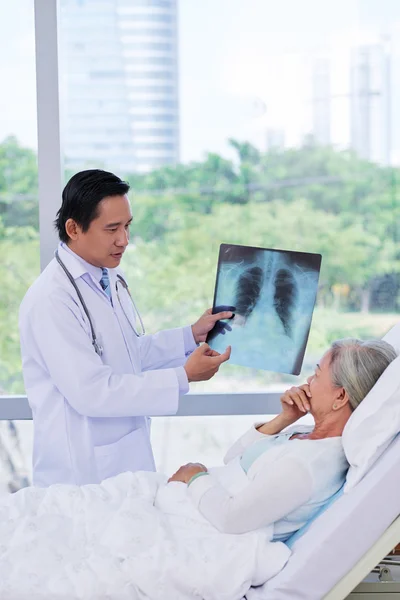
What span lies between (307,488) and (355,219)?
143cm

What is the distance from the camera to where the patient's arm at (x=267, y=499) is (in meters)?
1.68

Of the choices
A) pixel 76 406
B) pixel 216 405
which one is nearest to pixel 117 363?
pixel 76 406

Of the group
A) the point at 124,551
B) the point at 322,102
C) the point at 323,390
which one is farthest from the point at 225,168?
the point at 124,551

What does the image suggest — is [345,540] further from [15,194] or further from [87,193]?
[15,194]

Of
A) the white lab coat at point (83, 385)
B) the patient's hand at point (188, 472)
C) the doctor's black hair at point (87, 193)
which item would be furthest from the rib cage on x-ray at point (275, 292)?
the patient's hand at point (188, 472)

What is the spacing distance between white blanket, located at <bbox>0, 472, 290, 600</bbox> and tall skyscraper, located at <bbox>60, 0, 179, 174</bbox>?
4.66ft

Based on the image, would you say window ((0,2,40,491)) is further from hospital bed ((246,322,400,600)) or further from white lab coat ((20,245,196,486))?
hospital bed ((246,322,400,600))

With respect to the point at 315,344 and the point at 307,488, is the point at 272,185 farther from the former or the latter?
the point at 307,488

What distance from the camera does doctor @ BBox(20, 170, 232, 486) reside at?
2.10m

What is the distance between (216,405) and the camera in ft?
9.14

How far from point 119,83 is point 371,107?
930 mm

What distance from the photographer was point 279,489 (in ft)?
5.51

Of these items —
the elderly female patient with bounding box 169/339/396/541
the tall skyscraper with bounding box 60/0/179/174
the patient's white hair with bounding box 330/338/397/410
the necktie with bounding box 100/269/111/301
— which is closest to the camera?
the elderly female patient with bounding box 169/339/396/541

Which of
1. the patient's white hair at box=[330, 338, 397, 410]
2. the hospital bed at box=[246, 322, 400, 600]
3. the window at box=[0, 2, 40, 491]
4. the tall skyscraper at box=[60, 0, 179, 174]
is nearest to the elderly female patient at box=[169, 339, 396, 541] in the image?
the patient's white hair at box=[330, 338, 397, 410]
